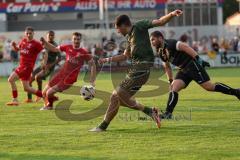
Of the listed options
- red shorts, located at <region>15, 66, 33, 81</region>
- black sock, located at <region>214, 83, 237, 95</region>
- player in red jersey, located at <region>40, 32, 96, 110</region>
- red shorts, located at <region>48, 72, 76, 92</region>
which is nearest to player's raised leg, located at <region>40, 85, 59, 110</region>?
player in red jersey, located at <region>40, 32, 96, 110</region>

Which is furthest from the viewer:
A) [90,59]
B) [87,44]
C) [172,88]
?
[87,44]

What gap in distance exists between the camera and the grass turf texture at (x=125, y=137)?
9484 mm

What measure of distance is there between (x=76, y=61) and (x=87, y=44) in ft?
99.9

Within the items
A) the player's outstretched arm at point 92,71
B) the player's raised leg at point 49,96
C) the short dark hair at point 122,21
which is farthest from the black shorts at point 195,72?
the player's raised leg at point 49,96

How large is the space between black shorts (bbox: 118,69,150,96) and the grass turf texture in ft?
2.39

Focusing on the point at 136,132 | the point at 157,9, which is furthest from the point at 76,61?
the point at 157,9

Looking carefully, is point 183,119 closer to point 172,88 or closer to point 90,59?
point 172,88

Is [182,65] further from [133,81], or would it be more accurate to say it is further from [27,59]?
[27,59]

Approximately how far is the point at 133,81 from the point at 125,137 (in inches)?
49.2

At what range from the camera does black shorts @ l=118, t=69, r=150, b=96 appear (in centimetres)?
1191

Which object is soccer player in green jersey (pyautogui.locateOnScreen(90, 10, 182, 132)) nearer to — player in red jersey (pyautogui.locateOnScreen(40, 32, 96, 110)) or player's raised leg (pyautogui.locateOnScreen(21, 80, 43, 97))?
player in red jersey (pyautogui.locateOnScreen(40, 32, 96, 110))

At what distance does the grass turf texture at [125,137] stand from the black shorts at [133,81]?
73 cm

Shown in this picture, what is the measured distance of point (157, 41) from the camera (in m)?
13.0

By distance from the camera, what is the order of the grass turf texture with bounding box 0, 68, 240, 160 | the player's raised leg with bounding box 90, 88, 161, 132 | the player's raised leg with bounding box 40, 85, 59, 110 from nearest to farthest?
the grass turf texture with bounding box 0, 68, 240, 160 → the player's raised leg with bounding box 90, 88, 161, 132 → the player's raised leg with bounding box 40, 85, 59, 110
